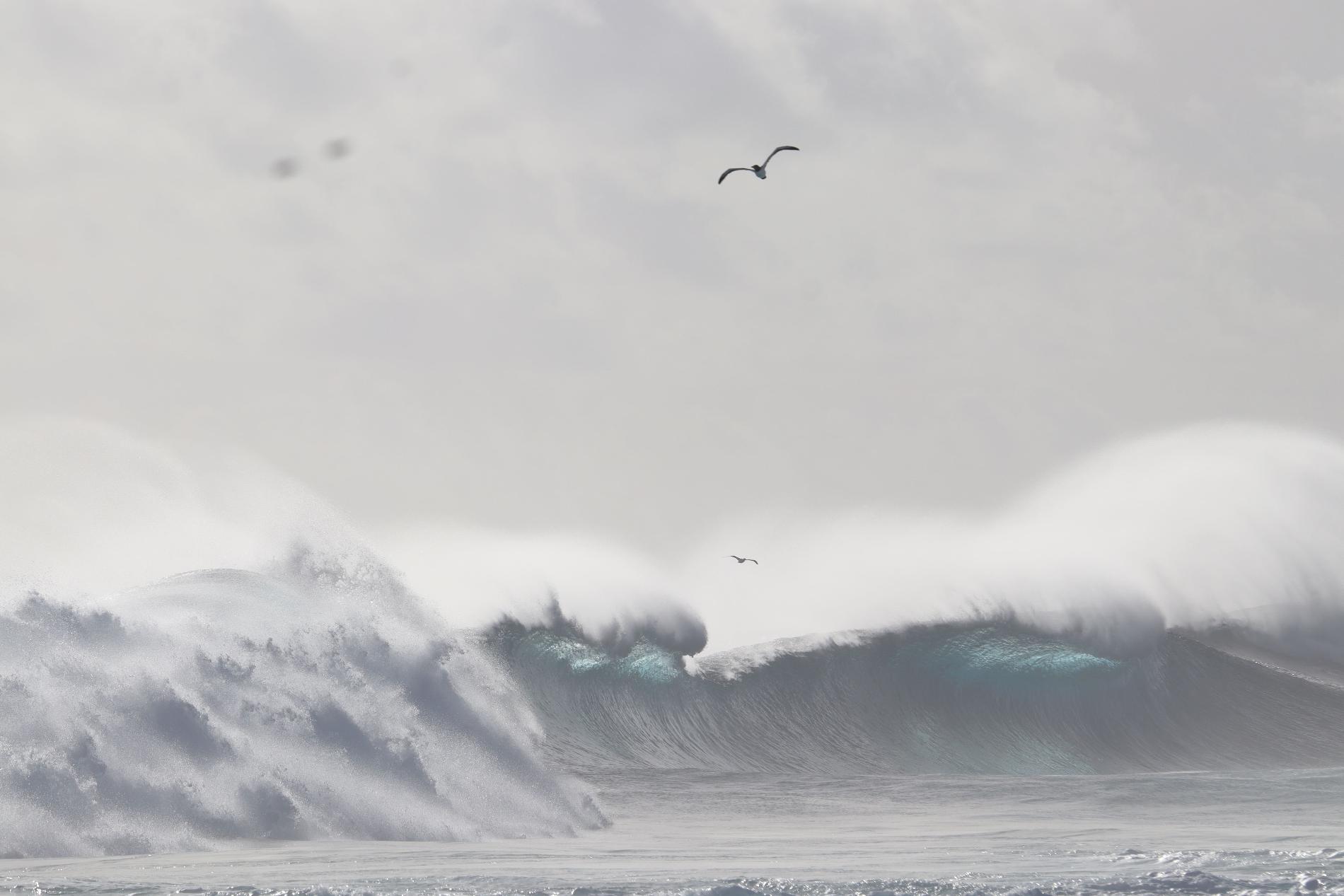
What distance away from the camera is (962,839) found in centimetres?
1398

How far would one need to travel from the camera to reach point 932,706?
23.9m

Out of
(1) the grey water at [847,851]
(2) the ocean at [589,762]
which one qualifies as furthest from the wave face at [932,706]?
(1) the grey water at [847,851]

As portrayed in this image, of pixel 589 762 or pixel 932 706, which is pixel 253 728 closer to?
pixel 589 762

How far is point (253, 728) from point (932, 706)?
12.9 metres

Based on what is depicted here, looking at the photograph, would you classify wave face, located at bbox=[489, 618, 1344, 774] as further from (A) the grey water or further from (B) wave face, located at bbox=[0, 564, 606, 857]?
(B) wave face, located at bbox=[0, 564, 606, 857]

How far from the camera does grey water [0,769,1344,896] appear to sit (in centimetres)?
1075

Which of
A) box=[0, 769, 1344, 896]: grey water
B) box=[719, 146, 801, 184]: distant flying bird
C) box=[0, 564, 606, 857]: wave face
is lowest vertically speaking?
box=[0, 769, 1344, 896]: grey water

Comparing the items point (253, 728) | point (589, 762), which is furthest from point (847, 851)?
point (589, 762)

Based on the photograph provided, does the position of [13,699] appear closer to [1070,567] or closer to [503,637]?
[503,637]

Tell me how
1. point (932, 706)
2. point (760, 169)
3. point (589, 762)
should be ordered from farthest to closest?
point (932, 706) → point (589, 762) → point (760, 169)

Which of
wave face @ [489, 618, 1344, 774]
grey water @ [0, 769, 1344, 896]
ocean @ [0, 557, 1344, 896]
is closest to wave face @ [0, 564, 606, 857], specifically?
ocean @ [0, 557, 1344, 896]

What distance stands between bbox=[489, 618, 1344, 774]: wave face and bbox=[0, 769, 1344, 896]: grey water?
2.70m

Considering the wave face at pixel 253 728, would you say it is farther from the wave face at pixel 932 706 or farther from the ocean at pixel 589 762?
the wave face at pixel 932 706

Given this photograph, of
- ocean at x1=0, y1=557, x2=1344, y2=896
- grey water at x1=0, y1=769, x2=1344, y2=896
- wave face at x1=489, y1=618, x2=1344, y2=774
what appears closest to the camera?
grey water at x1=0, y1=769, x2=1344, y2=896
